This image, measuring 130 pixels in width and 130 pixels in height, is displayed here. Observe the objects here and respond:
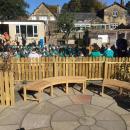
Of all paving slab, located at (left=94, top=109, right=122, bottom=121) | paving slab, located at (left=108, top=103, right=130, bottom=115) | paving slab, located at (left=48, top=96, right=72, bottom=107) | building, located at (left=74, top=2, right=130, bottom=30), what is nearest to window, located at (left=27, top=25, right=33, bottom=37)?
paving slab, located at (left=48, top=96, right=72, bottom=107)

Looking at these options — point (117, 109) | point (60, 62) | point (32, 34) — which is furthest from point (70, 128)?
point (32, 34)

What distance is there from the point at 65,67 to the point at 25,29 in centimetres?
2195

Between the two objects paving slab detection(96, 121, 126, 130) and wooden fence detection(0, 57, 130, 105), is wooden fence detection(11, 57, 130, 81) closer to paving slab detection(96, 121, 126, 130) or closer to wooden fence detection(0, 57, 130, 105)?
wooden fence detection(0, 57, 130, 105)

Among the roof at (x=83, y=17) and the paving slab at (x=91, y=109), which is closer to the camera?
the paving slab at (x=91, y=109)

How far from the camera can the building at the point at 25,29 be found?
102 ft

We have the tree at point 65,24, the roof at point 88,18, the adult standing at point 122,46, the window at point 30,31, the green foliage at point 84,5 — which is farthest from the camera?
the green foliage at point 84,5

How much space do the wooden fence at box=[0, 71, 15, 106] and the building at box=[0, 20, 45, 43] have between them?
22989 mm

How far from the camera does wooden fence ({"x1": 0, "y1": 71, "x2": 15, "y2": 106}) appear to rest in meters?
8.29

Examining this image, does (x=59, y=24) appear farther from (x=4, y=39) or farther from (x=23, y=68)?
(x=23, y=68)

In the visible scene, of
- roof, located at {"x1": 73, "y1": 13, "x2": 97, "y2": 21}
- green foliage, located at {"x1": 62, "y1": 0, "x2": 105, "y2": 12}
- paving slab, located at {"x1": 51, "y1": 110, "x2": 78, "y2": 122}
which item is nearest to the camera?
paving slab, located at {"x1": 51, "y1": 110, "x2": 78, "y2": 122}

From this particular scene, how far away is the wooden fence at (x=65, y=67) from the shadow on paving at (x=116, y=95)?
731 millimetres

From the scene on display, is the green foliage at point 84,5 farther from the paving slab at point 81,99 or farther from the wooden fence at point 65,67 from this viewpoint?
the paving slab at point 81,99

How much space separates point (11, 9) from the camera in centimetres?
4247

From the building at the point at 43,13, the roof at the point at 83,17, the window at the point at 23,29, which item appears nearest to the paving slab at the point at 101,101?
the window at the point at 23,29
